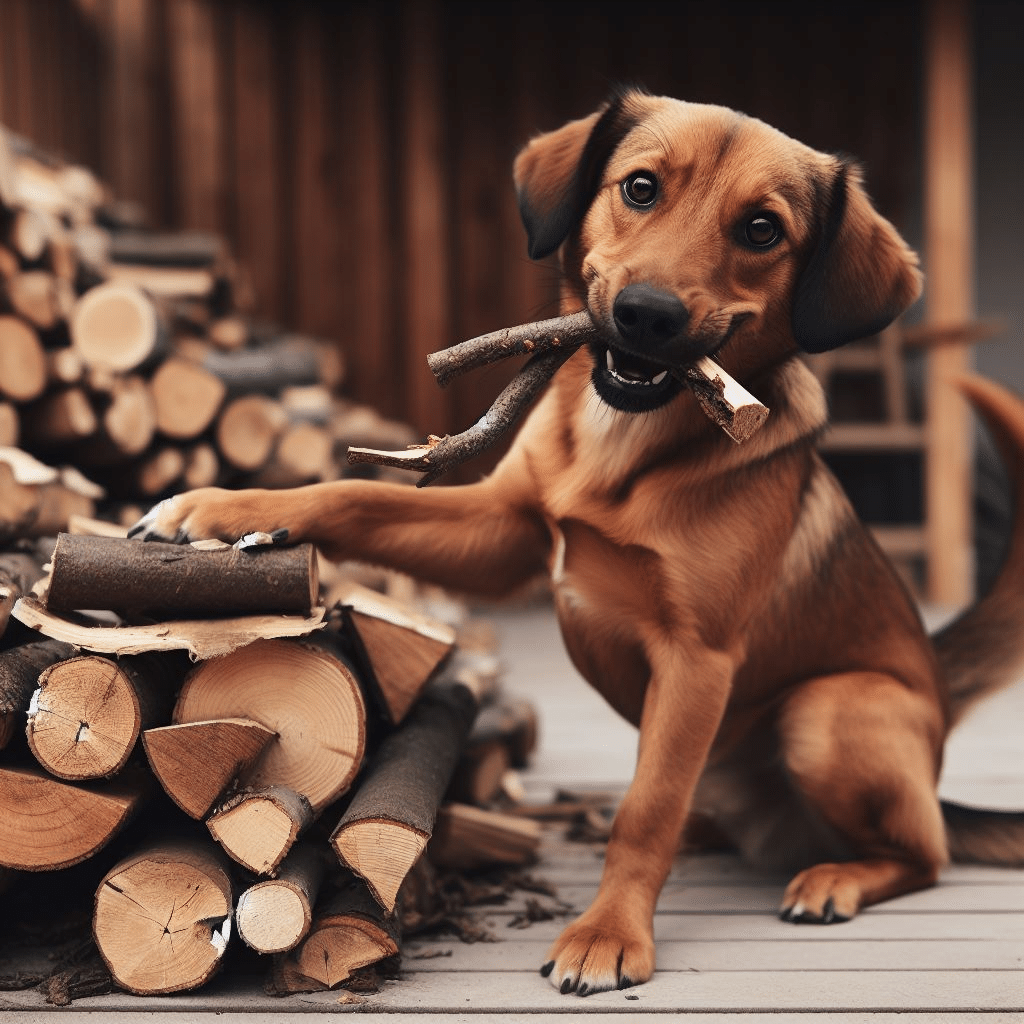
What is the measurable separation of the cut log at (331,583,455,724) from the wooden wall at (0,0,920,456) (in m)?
5.35

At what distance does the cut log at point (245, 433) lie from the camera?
13.2ft

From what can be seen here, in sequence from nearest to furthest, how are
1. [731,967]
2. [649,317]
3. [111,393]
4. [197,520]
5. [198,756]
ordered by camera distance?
1. [649,317]
2. [198,756]
3. [731,967]
4. [197,520]
5. [111,393]

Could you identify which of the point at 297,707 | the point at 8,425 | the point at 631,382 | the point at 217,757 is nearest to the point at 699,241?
the point at 631,382

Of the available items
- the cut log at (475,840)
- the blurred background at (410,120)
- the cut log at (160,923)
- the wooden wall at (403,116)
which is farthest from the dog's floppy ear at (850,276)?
the wooden wall at (403,116)

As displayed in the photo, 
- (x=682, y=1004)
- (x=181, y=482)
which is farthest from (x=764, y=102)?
(x=682, y=1004)

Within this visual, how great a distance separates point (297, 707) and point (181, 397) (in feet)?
6.31

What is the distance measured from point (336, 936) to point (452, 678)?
1.25 m

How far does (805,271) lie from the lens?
7.45 ft

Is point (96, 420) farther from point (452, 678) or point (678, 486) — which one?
point (678, 486)

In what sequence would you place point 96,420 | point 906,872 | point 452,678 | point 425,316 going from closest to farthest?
point 906,872 < point 452,678 < point 96,420 < point 425,316

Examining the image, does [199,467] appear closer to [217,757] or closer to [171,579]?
[171,579]

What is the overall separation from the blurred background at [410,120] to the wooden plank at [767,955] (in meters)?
5.53

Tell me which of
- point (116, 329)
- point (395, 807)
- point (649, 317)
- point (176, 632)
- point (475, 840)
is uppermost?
point (649, 317)

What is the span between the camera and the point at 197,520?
227cm
